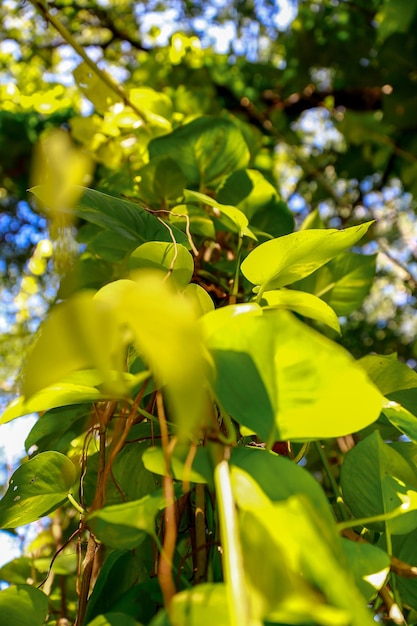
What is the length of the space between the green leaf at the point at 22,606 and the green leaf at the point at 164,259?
141 mm

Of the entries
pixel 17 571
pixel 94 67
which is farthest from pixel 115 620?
pixel 94 67

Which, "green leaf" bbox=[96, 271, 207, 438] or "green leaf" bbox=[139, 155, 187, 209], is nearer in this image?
"green leaf" bbox=[96, 271, 207, 438]

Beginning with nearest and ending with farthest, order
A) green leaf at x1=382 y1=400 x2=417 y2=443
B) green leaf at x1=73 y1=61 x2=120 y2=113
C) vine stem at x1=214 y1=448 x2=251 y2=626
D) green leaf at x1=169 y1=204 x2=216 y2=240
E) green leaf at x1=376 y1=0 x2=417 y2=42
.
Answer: vine stem at x1=214 y1=448 x2=251 y2=626
green leaf at x1=382 y1=400 x2=417 y2=443
green leaf at x1=169 y1=204 x2=216 y2=240
green leaf at x1=73 y1=61 x2=120 y2=113
green leaf at x1=376 y1=0 x2=417 y2=42

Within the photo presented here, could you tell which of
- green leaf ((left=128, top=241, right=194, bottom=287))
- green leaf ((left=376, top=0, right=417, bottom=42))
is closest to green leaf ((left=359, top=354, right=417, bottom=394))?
green leaf ((left=128, top=241, right=194, bottom=287))

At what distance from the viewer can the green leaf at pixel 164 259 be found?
247 millimetres

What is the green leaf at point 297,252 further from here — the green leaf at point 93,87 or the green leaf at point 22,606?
the green leaf at point 93,87

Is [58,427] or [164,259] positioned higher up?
[164,259]

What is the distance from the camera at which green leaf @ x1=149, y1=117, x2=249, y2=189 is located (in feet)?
1.39

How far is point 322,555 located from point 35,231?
1146 millimetres

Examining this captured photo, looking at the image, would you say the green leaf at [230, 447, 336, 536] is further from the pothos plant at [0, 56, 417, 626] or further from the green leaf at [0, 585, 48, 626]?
the green leaf at [0, 585, 48, 626]

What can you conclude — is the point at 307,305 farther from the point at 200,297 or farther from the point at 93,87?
the point at 93,87

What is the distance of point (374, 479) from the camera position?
219 millimetres

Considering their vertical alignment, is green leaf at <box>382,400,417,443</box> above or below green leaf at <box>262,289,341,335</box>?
below

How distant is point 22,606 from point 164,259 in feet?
0.50
